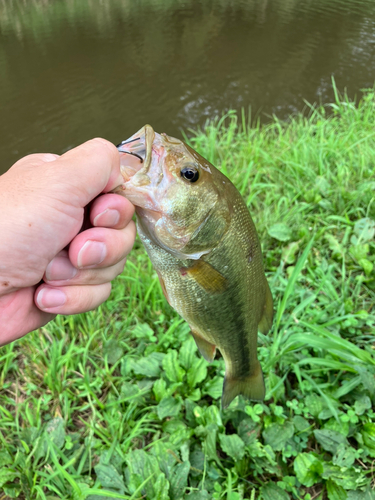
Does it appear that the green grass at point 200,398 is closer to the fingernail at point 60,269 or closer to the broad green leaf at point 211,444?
the broad green leaf at point 211,444

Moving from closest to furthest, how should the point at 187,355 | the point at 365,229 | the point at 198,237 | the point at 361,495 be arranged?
1. the point at 198,237
2. the point at 361,495
3. the point at 187,355
4. the point at 365,229

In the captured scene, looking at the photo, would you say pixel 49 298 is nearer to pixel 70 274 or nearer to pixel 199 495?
pixel 70 274

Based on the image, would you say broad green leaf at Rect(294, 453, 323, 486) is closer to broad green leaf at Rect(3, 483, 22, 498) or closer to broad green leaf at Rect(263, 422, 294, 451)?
broad green leaf at Rect(263, 422, 294, 451)

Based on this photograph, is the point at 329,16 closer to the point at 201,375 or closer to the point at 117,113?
the point at 117,113

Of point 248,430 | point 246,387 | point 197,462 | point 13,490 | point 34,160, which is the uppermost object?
point 34,160

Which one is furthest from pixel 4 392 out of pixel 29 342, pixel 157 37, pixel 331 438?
pixel 157 37

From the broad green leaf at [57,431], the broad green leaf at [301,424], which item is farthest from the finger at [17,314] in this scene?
the broad green leaf at [301,424]

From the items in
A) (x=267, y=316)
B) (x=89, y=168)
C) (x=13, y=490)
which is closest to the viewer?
(x=89, y=168)

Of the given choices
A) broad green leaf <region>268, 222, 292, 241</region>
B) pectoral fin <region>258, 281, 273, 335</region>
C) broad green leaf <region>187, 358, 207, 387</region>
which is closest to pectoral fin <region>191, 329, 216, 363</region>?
pectoral fin <region>258, 281, 273, 335</region>

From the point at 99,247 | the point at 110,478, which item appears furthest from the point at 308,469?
the point at 99,247
